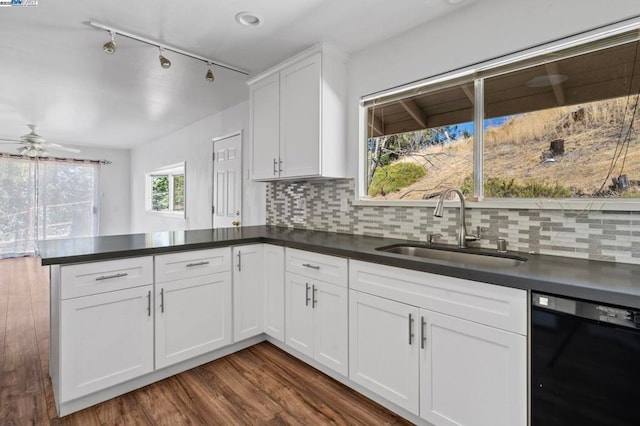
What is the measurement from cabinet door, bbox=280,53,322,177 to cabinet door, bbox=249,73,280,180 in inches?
3.0

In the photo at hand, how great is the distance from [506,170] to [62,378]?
9.05ft

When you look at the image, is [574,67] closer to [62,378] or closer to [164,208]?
[62,378]

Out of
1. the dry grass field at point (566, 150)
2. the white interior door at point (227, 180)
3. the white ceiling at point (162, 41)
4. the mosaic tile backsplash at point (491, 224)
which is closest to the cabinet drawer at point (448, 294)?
the mosaic tile backsplash at point (491, 224)

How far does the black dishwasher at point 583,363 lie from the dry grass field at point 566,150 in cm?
83

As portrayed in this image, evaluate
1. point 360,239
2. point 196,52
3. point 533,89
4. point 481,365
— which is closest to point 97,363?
point 360,239

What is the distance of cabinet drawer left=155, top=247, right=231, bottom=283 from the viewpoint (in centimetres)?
204

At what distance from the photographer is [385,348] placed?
1.74 m

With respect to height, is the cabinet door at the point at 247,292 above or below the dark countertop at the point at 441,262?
below

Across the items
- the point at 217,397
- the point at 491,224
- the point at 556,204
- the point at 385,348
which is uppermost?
the point at 556,204

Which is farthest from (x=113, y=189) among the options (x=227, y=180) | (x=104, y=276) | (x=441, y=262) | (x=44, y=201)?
(x=441, y=262)

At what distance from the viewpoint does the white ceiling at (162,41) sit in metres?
2.02

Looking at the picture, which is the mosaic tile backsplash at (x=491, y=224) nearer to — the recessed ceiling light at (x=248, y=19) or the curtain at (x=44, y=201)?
the recessed ceiling light at (x=248, y=19)

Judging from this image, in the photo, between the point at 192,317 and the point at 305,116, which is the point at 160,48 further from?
the point at 192,317

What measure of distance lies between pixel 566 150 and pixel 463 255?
0.78 m
